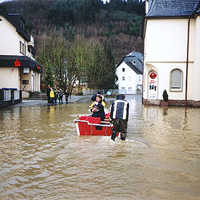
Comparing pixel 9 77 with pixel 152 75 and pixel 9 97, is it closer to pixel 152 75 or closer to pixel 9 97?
pixel 9 97

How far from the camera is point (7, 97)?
24172 millimetres

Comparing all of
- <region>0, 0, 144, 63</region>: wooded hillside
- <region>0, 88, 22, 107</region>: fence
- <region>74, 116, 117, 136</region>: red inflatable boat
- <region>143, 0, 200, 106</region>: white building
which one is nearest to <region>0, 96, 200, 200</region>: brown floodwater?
<region>74, 116, 117, 136</region>: red inflatable boat

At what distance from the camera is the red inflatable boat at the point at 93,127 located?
10.3 metres

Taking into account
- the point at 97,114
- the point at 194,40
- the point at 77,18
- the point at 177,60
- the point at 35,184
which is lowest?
the point at 35,184

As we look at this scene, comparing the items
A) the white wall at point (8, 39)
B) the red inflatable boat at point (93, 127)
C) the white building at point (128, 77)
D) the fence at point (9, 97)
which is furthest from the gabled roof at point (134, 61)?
the red inflatable boat at point (93, 127)

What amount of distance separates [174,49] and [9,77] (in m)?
18.6

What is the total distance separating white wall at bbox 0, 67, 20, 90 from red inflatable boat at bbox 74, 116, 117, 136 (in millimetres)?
25487

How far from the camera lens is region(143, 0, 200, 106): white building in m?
26.7

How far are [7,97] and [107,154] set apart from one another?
1817 centimetres

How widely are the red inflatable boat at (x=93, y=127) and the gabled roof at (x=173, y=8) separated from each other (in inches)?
757

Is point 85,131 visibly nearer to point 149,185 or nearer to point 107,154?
point 107,154

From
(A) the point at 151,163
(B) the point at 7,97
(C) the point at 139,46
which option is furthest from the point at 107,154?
(C) the point at 139,46

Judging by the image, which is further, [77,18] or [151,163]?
[77,18]

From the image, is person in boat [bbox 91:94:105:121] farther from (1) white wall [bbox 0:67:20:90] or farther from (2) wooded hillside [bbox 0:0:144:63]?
(2) wooded hillside [bbox 0:0:144:63]
